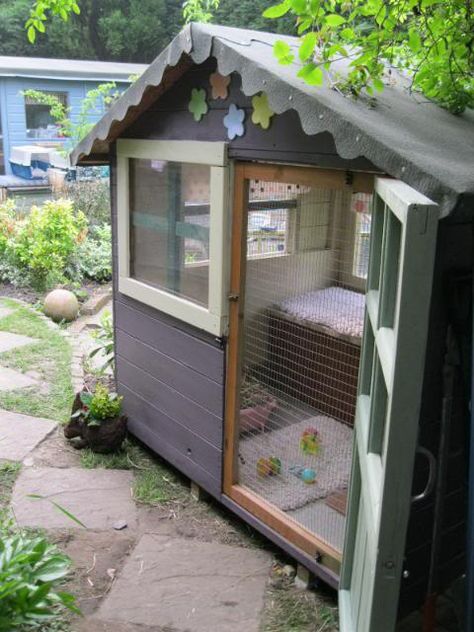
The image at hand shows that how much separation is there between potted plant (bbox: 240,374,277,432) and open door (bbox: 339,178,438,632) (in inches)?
53.1

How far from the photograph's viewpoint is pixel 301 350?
3279mm

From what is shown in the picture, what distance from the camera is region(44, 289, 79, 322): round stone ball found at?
22.8 feet

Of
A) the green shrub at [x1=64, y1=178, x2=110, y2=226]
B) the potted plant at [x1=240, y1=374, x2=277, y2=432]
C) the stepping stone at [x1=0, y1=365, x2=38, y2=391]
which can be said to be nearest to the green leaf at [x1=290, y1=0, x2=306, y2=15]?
the potted plant at [x1=240, y1=374, x2=277, y2=432]

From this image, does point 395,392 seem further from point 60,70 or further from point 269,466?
point 60,70

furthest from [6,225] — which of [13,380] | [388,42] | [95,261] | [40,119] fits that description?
[40,119]

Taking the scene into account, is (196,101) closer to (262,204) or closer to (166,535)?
(262,204)

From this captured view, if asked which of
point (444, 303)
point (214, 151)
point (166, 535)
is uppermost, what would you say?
point (214, 151)

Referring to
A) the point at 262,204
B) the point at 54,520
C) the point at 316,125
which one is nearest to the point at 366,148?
the point at 316,125

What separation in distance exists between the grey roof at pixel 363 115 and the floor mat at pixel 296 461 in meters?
1.52

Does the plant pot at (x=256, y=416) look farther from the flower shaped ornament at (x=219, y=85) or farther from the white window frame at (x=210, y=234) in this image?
the flower shaped ornament at (x=219, y=85)

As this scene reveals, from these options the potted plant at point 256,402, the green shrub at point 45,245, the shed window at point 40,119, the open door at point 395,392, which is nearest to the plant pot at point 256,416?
the potted plant at point 256,402

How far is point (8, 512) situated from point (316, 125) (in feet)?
8.61

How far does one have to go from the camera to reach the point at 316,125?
2.17m

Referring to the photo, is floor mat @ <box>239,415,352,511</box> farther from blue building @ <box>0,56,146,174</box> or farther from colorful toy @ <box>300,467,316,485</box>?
blue building @ <box>0,56,146,174</box>
